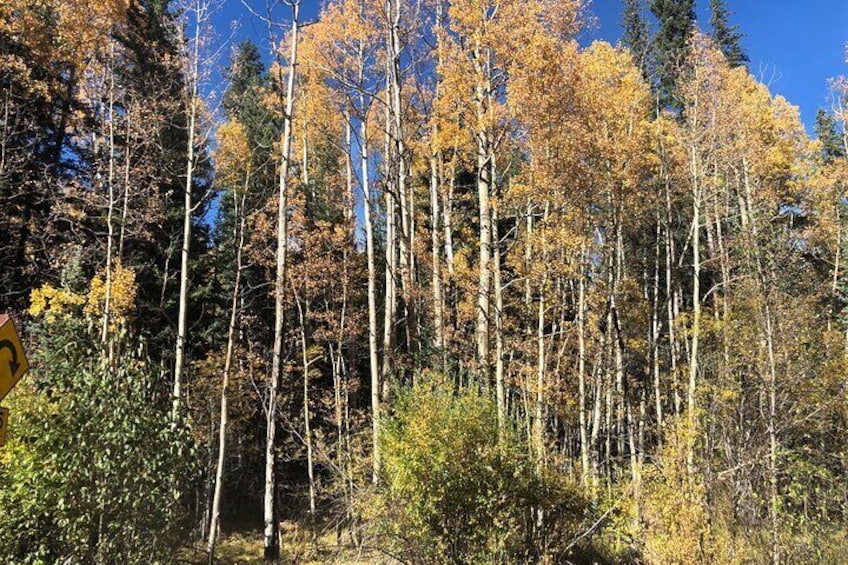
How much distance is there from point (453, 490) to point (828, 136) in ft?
111

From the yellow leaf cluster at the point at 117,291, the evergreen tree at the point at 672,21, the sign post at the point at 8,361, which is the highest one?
the evergreen tree at the point at 672,21

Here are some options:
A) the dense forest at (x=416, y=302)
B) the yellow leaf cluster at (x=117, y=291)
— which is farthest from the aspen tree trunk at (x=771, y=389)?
the yellow leaf cluster at (x=117, y=291)

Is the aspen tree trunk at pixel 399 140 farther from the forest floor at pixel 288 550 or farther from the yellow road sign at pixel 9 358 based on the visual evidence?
the yellow road sign at pixel 9 358

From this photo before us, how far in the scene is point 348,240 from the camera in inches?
727

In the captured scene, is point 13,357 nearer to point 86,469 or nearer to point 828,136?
point 86,469

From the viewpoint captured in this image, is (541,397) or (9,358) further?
(541,397)

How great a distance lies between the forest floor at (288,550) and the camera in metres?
7.85

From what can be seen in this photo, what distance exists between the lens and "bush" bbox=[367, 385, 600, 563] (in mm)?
5992

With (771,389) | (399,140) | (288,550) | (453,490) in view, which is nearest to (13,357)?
(453,490)

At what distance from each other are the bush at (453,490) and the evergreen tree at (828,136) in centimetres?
2904

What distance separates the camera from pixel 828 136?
2953cm

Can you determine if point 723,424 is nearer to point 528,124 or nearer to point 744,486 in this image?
point 744,486

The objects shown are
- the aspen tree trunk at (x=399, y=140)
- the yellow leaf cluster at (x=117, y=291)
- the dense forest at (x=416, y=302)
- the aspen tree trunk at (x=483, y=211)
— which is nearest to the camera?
the dense forest at (x=416, y=302)

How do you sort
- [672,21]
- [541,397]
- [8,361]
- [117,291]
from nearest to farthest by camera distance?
[8,361]
[541,397]
[117,291]
[672,21]
